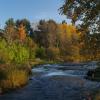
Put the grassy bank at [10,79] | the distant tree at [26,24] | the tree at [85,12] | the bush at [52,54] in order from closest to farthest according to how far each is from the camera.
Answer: the tree at [85,12], the grassy bank at [10,79], the bush at [52,54], the distant tree at [26,24]

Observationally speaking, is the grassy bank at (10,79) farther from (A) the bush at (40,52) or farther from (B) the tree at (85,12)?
(A) the bush at (40,52)

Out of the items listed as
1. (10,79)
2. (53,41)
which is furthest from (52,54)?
(10,79)

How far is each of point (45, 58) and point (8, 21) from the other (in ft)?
109

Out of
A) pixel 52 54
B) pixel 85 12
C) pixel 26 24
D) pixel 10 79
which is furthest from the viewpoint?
pixel 26 24

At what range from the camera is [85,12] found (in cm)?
1432

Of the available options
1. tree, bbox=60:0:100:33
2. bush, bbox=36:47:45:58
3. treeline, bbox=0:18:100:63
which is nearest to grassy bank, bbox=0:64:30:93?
tree, bbox=60:0:100:33

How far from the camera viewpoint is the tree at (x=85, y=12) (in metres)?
13.9

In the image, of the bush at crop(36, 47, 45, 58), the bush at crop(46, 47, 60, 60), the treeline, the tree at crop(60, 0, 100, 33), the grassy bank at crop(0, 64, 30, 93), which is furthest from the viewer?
the bush at crop(46, 47, 60, 60)

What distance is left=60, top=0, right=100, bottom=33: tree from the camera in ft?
45.4

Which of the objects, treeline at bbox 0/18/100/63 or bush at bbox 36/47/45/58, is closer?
bush at bbox 36/47/45/58

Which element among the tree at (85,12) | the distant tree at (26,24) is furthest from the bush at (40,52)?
the tree at (85,12)

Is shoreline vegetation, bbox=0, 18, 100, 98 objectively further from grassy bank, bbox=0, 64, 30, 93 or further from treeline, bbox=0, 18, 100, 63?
grassy bank, bbox=0, 64, 30, 93

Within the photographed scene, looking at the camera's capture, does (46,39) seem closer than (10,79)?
No

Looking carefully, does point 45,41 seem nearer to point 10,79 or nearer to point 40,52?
point 40,52
